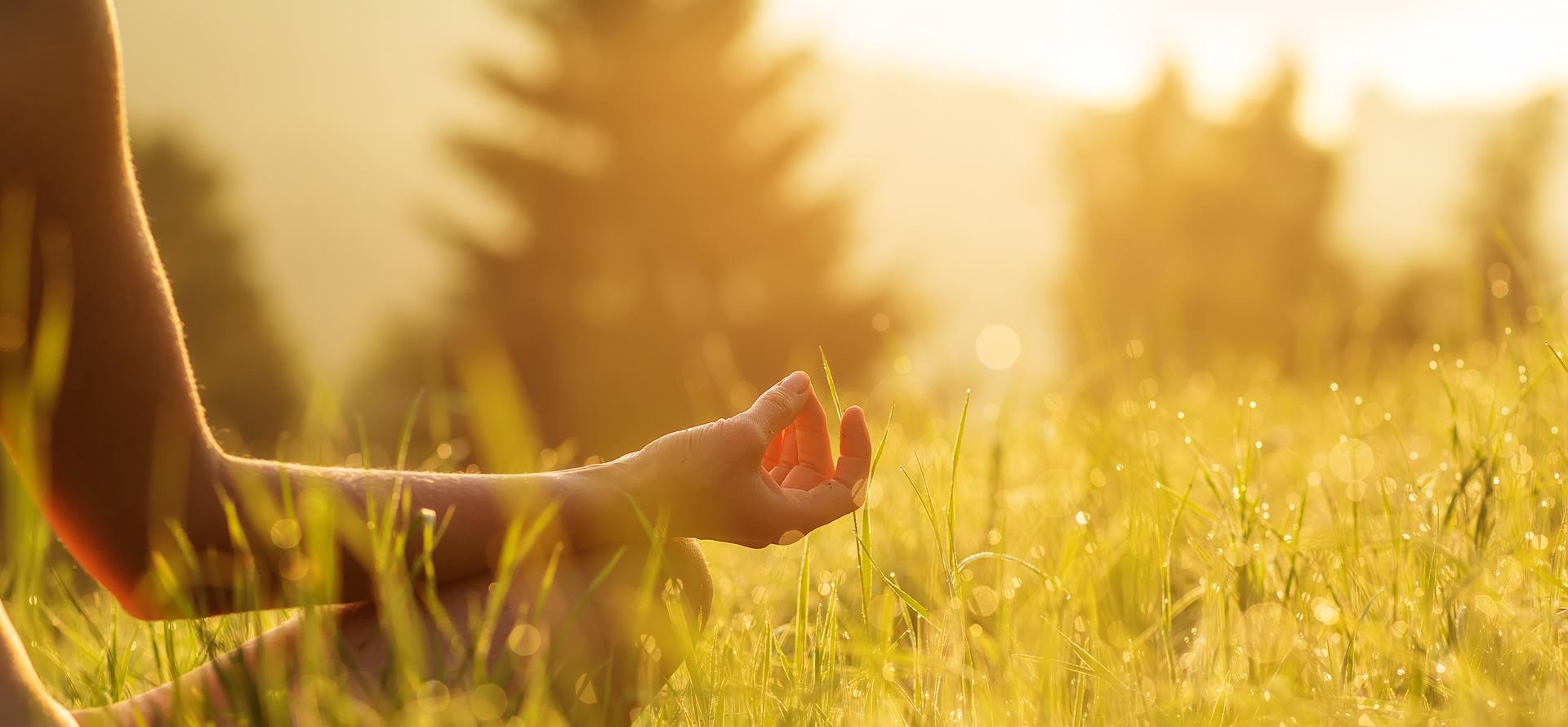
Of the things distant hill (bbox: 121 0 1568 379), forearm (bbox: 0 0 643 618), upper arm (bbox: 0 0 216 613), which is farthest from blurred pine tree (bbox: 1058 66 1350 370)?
distant hill (bbox: 121 0 1568 379)

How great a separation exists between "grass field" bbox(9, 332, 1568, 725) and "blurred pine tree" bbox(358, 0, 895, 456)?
14945 millimetres

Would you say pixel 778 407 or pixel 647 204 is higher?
pixel 778 407

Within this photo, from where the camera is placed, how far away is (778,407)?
1.37 m

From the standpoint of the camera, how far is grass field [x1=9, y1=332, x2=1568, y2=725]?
1.11m

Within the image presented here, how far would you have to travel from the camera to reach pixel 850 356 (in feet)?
56.5

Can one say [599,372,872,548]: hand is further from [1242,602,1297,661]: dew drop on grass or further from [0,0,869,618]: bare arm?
[1242,602,1297,661]: dew drop on grass

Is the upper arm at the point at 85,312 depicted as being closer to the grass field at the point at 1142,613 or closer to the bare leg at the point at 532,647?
the grass field at the point at 1142,613

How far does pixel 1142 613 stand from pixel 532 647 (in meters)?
0.87

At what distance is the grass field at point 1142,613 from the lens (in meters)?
1.11

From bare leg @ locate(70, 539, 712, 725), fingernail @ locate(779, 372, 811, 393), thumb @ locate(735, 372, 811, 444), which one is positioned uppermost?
fingernail @ locate(779, 372, 811, 393)

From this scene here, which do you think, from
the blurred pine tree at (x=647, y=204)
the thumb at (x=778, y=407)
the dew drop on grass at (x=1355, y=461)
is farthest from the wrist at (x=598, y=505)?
the blurred pine tree at (x=647, y=204)

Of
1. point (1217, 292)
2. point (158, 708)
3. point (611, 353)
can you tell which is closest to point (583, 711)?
point (158, 708)

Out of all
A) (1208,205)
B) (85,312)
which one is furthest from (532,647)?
(1208,205)

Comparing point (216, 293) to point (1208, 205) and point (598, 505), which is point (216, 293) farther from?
point (1208, 205)
